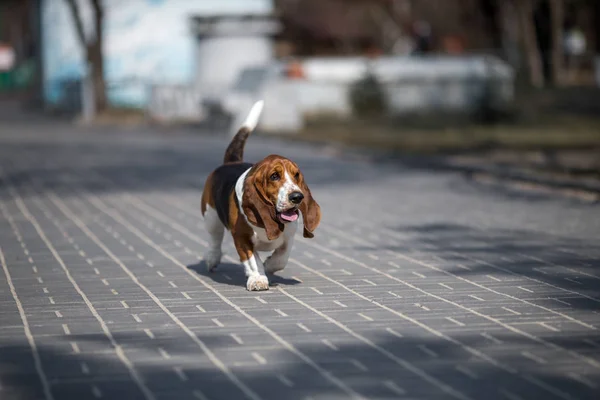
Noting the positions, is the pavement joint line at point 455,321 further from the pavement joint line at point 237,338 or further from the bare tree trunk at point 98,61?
the bare tree trunk at point 98,61

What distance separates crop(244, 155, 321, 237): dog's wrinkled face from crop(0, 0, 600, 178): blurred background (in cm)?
1043

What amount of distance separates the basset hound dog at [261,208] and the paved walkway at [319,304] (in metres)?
0.24

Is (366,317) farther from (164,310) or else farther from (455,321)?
(164,310)

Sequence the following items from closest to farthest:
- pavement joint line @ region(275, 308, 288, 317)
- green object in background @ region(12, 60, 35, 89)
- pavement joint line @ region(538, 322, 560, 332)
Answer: pavement joint line @ region(538, 322, 560, 332), pavement joint line @ region(275, 308, 288, 317), green object in background @ region(12, 60, 35, 89)

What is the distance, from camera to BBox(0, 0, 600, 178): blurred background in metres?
29.5

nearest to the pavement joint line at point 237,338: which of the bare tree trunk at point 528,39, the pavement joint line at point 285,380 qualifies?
the pavement joint line at point 285,380

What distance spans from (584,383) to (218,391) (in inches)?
66.7

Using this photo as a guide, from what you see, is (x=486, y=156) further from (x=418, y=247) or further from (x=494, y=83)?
(x=418, y=247)

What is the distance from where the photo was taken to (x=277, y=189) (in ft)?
27.2

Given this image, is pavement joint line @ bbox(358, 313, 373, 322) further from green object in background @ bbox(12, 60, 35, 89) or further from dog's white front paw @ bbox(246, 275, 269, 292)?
green object in background @ bbox(12, 60, 35, 89)

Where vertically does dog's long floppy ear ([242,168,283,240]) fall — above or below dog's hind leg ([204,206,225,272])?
above

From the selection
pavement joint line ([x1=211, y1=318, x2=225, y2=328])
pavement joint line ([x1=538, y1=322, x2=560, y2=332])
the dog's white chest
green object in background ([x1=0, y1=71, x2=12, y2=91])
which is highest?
the dog's white chest

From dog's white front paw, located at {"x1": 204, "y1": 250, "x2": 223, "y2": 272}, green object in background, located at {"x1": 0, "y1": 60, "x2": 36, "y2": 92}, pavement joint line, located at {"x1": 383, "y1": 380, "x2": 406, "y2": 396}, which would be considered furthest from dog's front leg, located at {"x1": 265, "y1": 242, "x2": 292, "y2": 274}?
green object in background, located at {"x1": 0, "y1": 60, "x2": 36, "y2": 92}

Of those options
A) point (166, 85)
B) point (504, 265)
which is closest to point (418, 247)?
point (504, 265)
